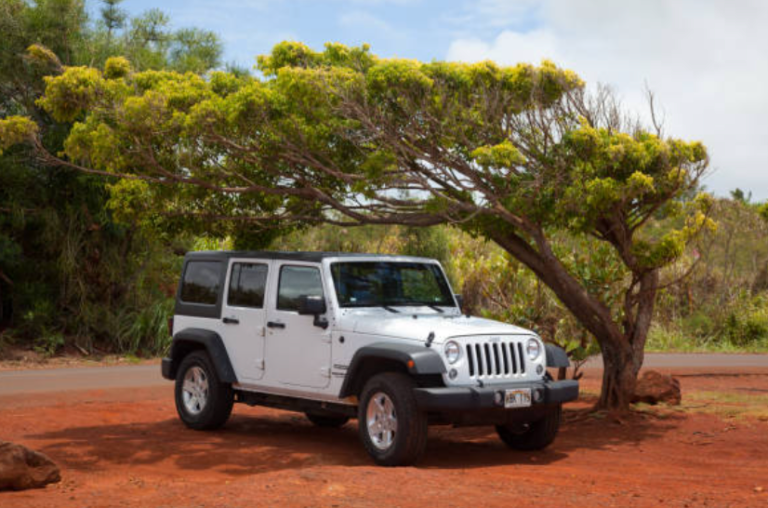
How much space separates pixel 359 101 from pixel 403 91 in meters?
0.49

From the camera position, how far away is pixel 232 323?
10523mm

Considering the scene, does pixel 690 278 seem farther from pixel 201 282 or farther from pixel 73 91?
pixel 73 91

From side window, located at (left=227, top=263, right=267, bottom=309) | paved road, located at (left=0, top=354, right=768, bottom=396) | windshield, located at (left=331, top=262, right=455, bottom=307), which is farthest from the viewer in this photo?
paved road, located at (left=0, top=354, right=768, bottom=396)

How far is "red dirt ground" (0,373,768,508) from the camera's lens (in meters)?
6.89

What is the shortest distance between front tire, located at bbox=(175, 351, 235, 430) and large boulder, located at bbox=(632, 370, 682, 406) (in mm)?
5359

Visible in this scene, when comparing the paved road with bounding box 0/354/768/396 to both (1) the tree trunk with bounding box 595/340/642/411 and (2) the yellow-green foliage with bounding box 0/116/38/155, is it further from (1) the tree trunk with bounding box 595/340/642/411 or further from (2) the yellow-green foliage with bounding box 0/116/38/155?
(1) the tree trunk with bounding box 595/340/642/411

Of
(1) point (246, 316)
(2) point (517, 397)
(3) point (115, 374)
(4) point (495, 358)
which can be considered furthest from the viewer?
(3) point (115, 374)

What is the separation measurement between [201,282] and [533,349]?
410 cm

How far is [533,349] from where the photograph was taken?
9109 millimetres

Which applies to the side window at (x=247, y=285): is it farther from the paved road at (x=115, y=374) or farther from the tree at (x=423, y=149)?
the paved road at (x=115, y=374)

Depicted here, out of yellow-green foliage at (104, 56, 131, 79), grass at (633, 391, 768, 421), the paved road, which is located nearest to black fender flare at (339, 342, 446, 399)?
grass at (633, 391, 768, 421)

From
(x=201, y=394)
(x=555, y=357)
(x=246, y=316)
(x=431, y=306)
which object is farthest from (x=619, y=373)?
(x=201, y=394)

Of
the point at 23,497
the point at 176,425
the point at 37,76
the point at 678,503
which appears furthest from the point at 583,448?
the point at 37,76

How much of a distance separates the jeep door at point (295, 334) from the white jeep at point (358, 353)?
0.01 meters
